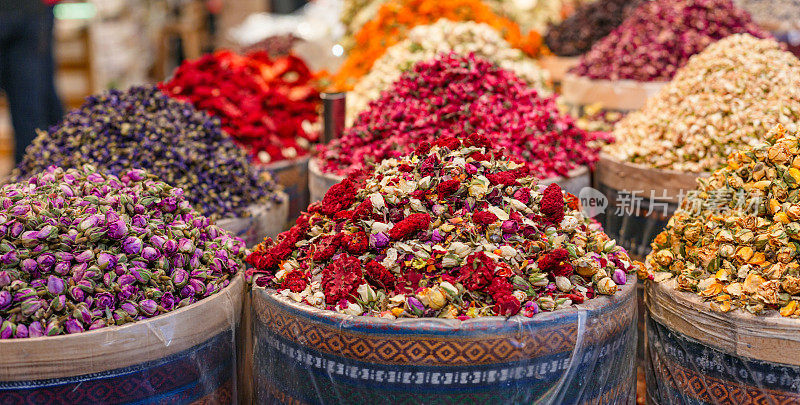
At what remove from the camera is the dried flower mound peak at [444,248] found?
1.41 m

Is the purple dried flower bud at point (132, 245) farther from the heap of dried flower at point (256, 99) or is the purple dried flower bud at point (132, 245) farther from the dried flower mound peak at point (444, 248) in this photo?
the heap of dried flower at point (256, 99)

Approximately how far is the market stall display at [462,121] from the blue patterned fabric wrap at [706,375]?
0.65 m

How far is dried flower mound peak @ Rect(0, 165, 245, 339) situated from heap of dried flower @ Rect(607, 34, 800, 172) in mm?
1297

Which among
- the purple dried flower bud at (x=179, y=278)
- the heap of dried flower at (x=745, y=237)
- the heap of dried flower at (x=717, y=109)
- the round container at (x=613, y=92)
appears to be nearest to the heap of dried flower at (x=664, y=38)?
the round container at (x=613, y=92)

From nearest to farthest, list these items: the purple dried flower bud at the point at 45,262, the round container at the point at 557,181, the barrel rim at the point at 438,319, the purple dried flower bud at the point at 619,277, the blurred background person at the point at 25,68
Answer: the barrel rim at the point at 438,319 → the purple dried flower bud at the point at 45,262 → the purple dried flower bud at the point at 619,277 → the round container at the point at 557,181 → the blurred background person at the point at 25,68

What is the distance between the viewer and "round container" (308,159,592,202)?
2.24 m

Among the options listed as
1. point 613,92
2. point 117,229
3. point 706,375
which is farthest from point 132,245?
point 613,92

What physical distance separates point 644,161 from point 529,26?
282 centimetres

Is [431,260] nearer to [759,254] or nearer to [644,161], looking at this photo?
[759,254]

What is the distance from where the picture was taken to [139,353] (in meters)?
1.40

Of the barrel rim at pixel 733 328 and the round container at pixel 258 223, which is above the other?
the barrel rim at pixel 733 328

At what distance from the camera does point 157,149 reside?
217 cm

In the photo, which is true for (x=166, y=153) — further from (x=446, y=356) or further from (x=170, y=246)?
(x=446, y=356)

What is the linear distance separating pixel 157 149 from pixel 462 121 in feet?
2.90
